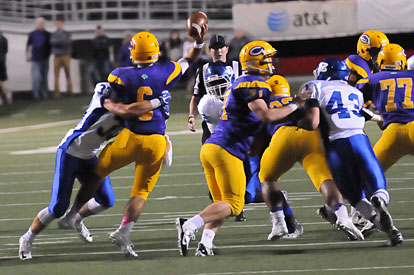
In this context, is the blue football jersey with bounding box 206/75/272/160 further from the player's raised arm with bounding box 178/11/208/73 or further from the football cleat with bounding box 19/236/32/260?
the football cleat with bounding box 19/236/32/260

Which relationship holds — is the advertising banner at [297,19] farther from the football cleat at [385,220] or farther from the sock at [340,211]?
the football cleat at [385,220]

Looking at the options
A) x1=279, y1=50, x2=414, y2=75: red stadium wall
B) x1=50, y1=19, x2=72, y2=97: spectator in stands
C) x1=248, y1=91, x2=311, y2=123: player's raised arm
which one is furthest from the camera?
x1=279, y1=50, x2=414, y2=75: red stadium wall

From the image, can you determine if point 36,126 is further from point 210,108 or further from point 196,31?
point 196,31

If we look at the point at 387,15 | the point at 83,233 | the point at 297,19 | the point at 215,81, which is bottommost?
the point at 297,19

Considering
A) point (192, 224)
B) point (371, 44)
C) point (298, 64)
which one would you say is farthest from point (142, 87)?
point (298, 64)

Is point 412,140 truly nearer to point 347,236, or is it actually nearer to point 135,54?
point 347,236

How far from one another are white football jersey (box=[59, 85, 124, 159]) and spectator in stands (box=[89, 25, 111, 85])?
50.1 feet

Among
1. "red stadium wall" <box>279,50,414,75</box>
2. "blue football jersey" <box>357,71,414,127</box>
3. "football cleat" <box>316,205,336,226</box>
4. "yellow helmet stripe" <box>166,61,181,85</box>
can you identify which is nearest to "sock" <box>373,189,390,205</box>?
"football cleat" <box>316,205,336,226</box>

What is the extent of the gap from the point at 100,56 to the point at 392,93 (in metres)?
15.4

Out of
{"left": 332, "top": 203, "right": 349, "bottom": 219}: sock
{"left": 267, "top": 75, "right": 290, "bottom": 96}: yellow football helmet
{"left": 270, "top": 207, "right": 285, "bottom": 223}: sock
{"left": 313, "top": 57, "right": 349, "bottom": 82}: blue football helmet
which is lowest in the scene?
{"left": 270, "top": 207, "right": 285, "bottom": 223}: sock

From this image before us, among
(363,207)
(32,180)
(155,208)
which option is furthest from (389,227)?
(32,180)

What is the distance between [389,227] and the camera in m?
6.43

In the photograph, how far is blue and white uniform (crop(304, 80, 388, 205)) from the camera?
6609mm

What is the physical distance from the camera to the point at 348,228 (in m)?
6.59
